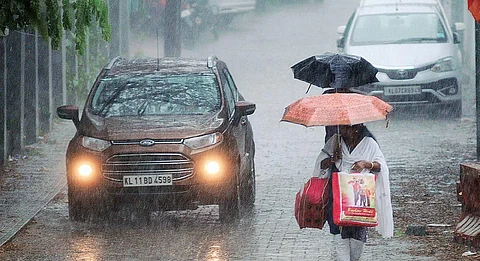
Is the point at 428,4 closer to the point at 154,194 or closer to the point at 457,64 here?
the point at 457,64

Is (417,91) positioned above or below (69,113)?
below

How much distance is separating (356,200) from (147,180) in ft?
12.1

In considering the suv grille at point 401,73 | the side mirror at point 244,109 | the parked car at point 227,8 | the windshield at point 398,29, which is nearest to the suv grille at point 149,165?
the side mirror at point 244,109

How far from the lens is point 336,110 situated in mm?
7746

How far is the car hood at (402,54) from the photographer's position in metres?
19.9

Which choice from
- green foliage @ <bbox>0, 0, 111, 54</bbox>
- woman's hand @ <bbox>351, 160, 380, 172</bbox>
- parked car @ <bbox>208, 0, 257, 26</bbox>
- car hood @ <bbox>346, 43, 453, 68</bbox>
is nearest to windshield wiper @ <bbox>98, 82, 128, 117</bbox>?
green foliage @ <bbox>0, 0, 111, 54</bbox>

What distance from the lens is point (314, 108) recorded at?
7832 mm

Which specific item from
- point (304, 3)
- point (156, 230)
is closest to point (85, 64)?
point (156, 230)

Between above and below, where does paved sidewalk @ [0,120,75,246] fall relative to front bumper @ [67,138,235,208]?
below

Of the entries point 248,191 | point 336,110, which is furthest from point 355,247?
point 248,191

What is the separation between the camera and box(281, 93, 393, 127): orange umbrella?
7.67m

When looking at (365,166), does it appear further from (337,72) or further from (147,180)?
(147,180)

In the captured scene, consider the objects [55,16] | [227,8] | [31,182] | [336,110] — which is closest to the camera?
[336,110]

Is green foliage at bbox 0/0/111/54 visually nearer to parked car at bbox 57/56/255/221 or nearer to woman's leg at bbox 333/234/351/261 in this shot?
parked car at bbox 57/56/255/221
